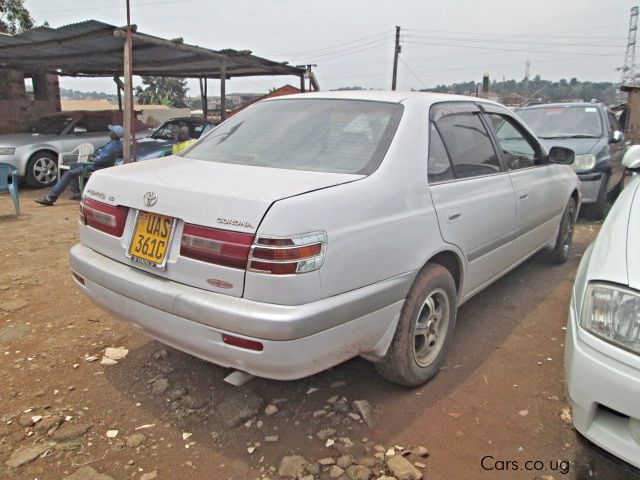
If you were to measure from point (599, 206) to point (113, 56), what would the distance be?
9.81m

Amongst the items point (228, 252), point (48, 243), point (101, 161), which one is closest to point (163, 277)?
point (228, 252)

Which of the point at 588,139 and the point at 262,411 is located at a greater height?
the point at 588,139

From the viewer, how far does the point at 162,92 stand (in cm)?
4375

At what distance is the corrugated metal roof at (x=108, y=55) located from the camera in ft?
25.7

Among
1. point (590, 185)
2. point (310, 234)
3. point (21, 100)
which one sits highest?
point (21, 100)

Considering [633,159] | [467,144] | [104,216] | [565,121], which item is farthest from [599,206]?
[104,216]

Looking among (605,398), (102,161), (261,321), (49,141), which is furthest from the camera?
(49,141)

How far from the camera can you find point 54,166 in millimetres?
9734

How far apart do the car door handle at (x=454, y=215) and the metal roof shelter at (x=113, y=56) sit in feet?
21.2

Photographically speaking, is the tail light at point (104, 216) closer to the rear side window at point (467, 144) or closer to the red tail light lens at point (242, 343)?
the red tail light lens at point (242, 343)

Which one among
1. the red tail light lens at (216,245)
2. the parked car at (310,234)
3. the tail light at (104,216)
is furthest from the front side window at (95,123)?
the red tail light lens at (216,245)

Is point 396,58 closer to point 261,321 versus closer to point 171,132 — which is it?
point 171,132

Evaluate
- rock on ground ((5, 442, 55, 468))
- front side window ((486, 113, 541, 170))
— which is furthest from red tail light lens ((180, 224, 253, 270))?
front side window ((486, 113, 541, 170))

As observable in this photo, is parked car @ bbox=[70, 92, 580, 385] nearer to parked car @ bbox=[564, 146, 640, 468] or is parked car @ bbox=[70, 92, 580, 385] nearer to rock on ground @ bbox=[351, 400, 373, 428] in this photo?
rock on ground @ bbox=[351, 400, 373, 428]
